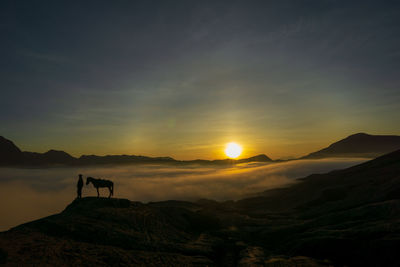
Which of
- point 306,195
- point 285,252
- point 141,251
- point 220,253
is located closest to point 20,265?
point 141,251

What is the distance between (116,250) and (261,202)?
11630 cm

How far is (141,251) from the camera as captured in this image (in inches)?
1152

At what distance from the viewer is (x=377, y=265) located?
26.5m

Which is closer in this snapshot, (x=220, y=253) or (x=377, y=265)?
(x=377, y=265)

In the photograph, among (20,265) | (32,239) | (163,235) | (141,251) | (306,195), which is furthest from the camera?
(306,195)

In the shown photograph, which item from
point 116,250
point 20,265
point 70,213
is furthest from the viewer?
point 70,213

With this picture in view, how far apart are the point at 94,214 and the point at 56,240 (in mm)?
9098

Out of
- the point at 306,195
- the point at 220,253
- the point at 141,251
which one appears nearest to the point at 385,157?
the point at 306,195

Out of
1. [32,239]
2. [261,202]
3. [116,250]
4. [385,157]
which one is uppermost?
[385,157]

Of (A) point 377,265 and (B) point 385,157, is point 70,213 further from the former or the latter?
(B) point 385,157

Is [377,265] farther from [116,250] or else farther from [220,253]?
[116,250]

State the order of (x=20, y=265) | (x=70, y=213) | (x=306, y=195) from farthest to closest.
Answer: (x=306, y=195) < (x=70, y=213) < (x=20, y=265)

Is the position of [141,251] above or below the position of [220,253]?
above

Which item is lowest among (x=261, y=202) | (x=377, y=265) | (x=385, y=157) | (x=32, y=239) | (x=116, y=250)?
(x=261, y=202)
